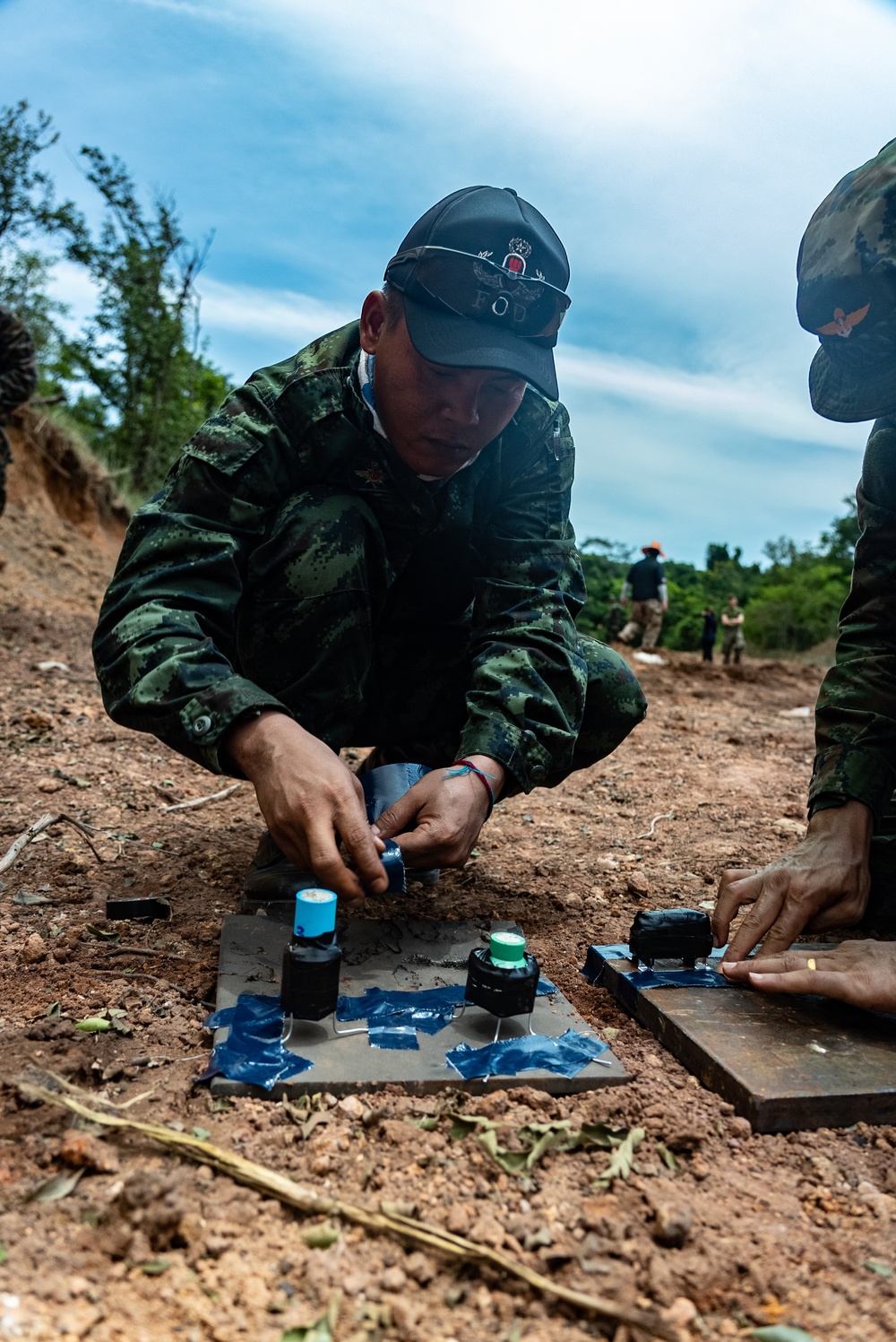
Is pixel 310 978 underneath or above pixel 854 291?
underneath

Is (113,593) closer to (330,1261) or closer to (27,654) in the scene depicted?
(330,1261)

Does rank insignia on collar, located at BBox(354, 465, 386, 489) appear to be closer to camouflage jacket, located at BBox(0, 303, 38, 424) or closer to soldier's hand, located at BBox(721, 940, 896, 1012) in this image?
soldier's hand, located at BBox(721, 940, 896, 1012)

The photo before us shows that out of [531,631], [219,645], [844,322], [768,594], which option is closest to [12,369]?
[219,645]

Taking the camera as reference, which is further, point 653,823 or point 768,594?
point 768,594

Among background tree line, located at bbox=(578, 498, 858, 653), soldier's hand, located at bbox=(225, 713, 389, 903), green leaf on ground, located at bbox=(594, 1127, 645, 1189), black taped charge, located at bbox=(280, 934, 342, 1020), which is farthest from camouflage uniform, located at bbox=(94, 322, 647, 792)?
background tree line, located at bbox=(578, 498, 858, 653)

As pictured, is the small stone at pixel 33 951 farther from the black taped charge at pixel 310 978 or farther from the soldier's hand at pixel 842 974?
the soldier's hand at pixel 842 974

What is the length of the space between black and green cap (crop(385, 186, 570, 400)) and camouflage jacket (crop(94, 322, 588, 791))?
300 millimetres

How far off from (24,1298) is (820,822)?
1.67 meters

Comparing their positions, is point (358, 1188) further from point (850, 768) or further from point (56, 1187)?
point (850, 768)

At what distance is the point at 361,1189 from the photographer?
119 cm

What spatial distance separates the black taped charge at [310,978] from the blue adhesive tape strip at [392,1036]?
87mm

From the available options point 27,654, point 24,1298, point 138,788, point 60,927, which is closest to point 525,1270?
point 24,1298

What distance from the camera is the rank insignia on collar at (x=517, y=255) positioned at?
1.87m

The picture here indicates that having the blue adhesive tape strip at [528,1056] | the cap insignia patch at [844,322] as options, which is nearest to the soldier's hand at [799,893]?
the blue adhesive tape strip at [528,1056]
